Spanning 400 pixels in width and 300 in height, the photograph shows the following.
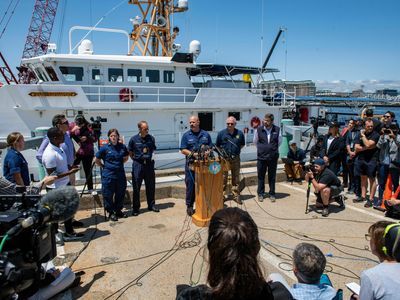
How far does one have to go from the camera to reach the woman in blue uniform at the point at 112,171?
5.59 m

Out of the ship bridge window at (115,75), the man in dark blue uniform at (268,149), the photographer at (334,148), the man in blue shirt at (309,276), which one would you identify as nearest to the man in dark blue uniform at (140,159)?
the man in dark blue uniform at (268,149)

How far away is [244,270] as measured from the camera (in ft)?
4.83

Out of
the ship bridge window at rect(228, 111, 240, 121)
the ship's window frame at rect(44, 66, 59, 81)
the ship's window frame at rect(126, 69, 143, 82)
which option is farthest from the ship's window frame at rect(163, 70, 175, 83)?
the ship's window frame at rect(44, 66, 59, 81)

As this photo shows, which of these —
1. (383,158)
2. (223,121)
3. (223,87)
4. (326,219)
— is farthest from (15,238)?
(223,87)

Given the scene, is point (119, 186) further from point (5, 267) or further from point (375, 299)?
point (375, 299)

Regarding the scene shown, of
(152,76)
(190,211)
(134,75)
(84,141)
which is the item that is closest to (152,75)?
(152,76)

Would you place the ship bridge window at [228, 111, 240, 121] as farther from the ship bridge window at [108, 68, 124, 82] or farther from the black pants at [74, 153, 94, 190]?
the black pants at [74, 153, 94, 190]

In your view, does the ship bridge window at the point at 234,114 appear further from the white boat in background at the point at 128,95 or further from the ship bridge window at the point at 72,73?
the ship bridge window at the point at 72,73

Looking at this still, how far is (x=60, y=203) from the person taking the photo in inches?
91.4

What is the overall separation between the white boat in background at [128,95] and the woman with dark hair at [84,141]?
4514 millimetres

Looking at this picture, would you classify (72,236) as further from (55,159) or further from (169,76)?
(169,76)

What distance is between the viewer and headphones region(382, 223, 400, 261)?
2.11m

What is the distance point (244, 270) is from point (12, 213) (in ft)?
5.61

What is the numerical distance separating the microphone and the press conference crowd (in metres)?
0.70
